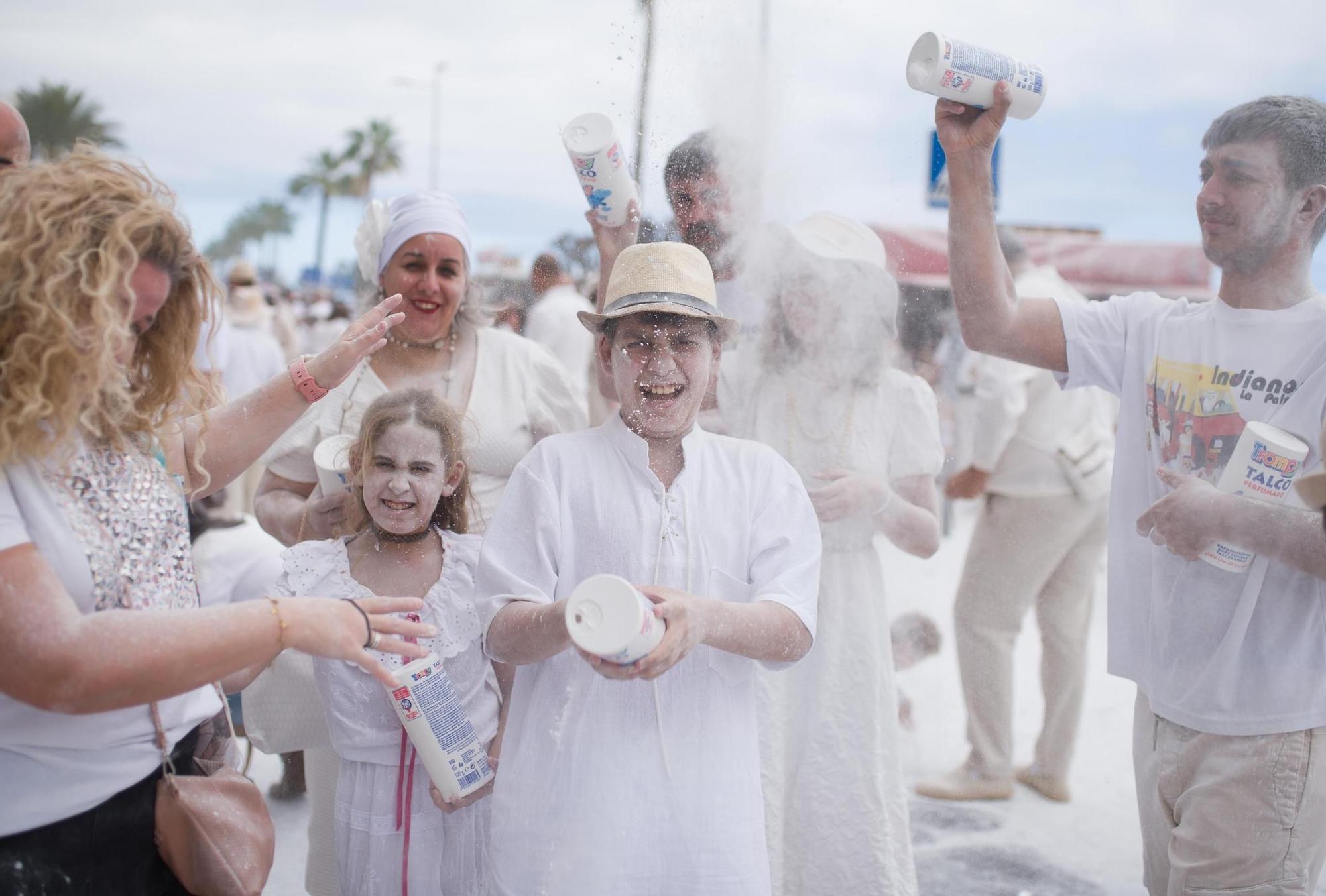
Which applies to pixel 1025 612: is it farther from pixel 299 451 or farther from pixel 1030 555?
pixel 299 451

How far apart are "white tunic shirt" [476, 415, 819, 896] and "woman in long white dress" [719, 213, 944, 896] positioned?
52 cm

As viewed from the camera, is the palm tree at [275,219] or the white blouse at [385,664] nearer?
the white blouse at [385,664]

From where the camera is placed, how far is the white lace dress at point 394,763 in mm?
2154

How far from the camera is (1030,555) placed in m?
3.82

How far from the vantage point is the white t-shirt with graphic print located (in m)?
2.02

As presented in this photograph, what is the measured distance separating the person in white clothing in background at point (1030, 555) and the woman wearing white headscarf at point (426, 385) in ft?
5.87

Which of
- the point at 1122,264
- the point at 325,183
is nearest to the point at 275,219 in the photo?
the point at 325,183

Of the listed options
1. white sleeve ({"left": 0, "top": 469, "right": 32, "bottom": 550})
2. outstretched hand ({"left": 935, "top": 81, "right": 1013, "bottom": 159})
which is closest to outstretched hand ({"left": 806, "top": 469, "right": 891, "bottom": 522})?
outstretched hand ({"left": 935, "top": 81, "right": 1013, "bottom": 159})

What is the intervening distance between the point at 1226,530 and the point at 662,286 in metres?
1.10

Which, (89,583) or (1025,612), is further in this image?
(1025,612)

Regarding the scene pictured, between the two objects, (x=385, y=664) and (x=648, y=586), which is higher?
(x=648, y=586)

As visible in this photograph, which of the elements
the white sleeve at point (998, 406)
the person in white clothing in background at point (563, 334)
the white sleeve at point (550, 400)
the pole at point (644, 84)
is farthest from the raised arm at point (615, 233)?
the person in white clothing in background at point (563, 334)

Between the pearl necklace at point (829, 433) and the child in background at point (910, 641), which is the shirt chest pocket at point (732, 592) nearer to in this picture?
the pearl necklace at point (829, 433)

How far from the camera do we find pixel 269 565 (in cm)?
337
